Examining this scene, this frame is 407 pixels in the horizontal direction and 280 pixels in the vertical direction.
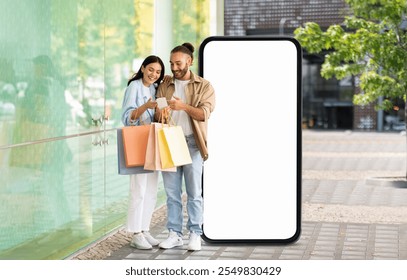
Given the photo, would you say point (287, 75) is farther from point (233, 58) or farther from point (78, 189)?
point (78, 189)

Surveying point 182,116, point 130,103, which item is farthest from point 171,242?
point 130,103

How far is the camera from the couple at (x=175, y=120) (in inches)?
268

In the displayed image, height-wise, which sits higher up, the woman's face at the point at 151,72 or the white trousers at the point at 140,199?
the woman's face at the point at 151,72

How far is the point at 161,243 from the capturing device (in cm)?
747

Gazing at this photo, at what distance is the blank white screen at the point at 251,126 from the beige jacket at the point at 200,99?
0.09 m

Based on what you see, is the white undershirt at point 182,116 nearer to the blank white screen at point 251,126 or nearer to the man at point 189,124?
the man at point 189,124

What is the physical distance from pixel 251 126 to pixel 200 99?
0.44 metres

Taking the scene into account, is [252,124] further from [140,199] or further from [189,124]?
[140,199]

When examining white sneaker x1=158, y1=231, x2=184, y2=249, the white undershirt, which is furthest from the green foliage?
the white undershirt

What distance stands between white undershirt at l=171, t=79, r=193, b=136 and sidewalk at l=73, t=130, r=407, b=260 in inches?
39.5

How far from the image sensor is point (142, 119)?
7.13 meters

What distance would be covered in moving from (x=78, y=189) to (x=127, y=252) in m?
0.65

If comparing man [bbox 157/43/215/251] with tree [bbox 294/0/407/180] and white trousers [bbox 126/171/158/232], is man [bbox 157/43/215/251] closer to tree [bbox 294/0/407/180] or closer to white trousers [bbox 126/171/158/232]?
white trousers [bbox 126/171/158/232]

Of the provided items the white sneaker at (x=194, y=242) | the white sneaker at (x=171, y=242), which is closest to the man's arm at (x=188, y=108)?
the white sneaker at (x=194, y=242)
